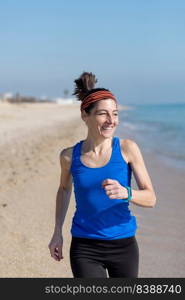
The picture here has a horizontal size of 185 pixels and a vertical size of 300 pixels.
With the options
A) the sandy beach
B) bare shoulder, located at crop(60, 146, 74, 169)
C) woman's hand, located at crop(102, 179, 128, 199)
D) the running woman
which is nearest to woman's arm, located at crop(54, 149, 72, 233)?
bare shoulder, located at crop(60, 146, 74, 169)

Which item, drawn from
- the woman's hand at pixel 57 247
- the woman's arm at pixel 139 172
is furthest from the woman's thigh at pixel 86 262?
the woman's arm at pixel 139 172

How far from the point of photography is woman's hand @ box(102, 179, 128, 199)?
9.52 feet

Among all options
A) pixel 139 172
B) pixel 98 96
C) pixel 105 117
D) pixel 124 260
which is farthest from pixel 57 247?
pixel 98 96

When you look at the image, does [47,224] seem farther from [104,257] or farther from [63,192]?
[104,257]

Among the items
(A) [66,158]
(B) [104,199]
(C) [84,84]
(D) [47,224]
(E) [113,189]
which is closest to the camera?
(E) [113,189]

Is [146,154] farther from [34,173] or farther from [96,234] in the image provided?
[96,234]

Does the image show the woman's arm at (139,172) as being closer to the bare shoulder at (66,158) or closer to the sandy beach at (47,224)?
the bare shoulder at (66,158)

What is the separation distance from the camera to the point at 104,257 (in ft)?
10.6

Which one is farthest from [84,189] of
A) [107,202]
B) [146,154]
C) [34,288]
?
[146,154]

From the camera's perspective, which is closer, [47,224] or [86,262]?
[86,262]

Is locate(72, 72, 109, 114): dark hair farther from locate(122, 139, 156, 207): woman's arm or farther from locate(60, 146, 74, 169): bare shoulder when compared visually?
locate(122, 139, 156, 207): woman's arm

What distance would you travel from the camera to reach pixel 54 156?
14.1 metres

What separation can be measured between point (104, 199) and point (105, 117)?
48 cm

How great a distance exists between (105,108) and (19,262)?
103 inches
